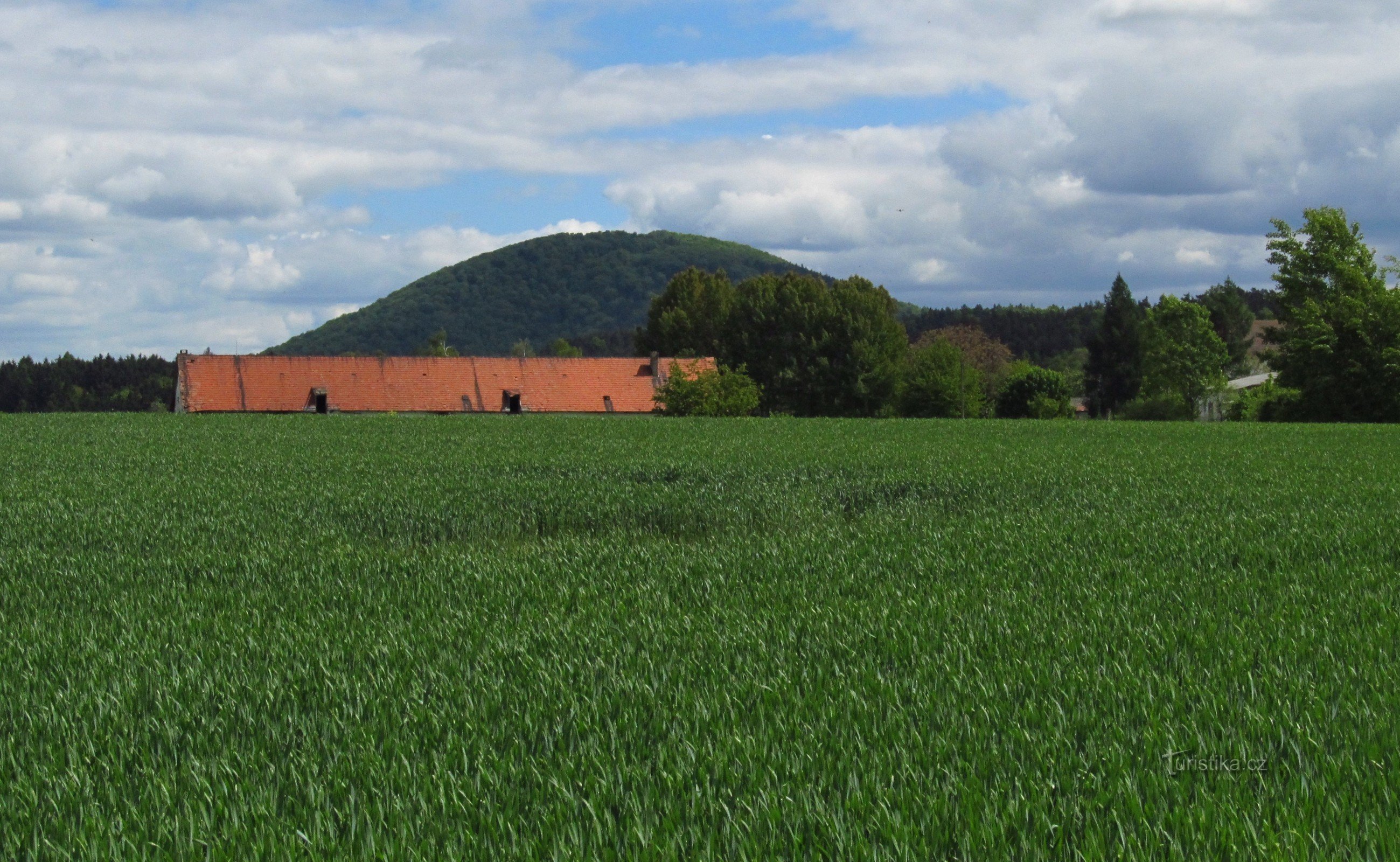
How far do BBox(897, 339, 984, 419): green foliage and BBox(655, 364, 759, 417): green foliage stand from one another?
2221cm

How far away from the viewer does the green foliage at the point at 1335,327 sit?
2280 inches

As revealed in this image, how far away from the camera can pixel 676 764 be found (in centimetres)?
472

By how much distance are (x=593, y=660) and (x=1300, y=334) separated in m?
63.7

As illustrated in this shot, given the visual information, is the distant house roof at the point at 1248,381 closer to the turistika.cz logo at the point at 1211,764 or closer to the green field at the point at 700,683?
the green field at the point at 700,683

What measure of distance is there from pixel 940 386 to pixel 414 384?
39.6m

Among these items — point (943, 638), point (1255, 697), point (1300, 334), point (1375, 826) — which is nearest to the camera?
point (1375, 826)

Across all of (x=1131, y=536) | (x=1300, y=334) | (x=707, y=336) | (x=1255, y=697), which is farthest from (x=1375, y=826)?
(x=707, y=336)

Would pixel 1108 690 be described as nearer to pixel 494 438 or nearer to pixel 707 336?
pixel 494 438

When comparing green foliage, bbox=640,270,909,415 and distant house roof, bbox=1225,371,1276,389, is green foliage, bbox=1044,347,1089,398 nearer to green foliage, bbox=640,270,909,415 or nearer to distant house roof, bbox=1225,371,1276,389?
distant house roof, bbox=1225,371,1276,389

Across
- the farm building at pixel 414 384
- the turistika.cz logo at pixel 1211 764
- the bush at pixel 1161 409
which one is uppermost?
the farm building at pixel 414 384

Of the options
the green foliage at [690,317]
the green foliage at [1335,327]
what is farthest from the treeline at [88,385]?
the green foliage at [1335,327]

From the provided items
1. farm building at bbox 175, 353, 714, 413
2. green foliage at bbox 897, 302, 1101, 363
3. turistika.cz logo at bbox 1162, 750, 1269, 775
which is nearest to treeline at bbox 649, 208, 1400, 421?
farm building at bbox 175, 353, 714, 413

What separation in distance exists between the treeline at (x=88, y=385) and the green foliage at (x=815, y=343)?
7294 centimetres

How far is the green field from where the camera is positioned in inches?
163
